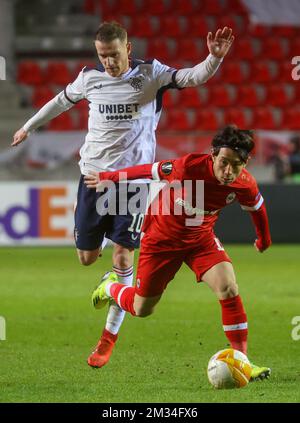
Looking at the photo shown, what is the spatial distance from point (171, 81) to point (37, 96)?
12.0 meters

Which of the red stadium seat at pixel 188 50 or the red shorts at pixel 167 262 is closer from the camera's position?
the red shorts at pixel 167 262

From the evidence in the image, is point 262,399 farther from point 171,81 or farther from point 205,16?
point 205,16

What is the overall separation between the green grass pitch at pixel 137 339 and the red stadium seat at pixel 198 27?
8661 mm

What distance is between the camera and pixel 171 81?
6777 mm

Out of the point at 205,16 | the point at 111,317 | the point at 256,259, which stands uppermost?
the point at 205,16

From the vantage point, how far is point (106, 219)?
7.07 m

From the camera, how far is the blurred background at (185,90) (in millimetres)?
14805

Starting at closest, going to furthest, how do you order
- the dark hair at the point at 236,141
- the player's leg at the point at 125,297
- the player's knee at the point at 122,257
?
the dark hair at the point at 236,141 < the player's leg at the point at 125,297 < the player's knee at the point at 122,257

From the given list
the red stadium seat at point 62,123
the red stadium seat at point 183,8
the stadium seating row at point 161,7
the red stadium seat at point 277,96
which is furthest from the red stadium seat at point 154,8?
the red stadium seat at point 62,123

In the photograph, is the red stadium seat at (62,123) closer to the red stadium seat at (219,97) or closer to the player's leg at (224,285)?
the red stadium seat at (219,97)

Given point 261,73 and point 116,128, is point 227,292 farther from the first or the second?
point 261,73

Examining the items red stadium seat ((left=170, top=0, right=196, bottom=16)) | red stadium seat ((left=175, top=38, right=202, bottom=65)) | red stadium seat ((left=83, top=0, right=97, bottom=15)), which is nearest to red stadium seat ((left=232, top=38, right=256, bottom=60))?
red stadium seat ((left=175, top=38, right=202, bottom=65))

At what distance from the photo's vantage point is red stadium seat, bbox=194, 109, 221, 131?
18.6 metres
